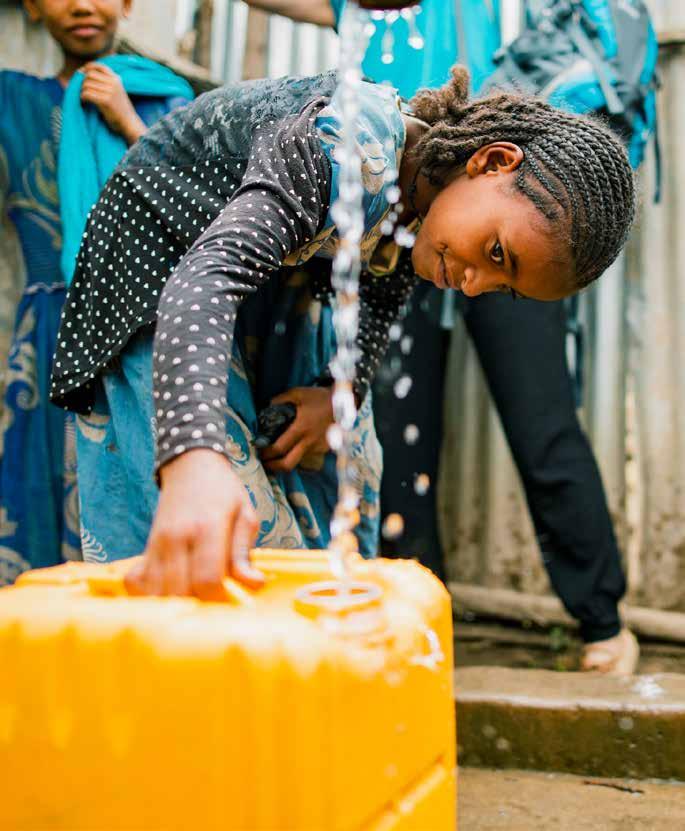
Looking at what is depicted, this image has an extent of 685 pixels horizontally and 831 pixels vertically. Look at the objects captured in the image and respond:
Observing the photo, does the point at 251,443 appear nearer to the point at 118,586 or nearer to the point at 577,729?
the point at 118,586

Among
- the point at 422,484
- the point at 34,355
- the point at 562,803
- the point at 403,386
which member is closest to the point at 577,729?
the point at 562,803

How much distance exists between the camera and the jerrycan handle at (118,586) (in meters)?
0.88

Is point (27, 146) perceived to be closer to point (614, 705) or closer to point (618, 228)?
point (618, 228)

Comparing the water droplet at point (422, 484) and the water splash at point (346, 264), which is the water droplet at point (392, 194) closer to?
the water splash at point (346, 264)

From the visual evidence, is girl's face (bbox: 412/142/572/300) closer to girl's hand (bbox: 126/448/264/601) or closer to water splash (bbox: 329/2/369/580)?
water splash (bbox: 329/2/369/580)

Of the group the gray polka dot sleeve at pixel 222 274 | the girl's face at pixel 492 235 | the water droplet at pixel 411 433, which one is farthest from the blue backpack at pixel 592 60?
the gray polka dot sleeve at pixel 222 274

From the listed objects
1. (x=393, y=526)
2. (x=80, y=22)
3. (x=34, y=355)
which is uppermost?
(x=80, y=22)

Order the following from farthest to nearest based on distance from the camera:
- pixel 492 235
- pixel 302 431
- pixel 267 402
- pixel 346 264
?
pixel 267 402
pixel 302 431
pixel 346 264
pixel 492 235

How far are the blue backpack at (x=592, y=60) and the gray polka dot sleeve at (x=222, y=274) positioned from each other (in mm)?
1300

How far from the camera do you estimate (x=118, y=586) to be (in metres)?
0.95

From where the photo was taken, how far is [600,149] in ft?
4.43

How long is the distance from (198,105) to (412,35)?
1258 mm

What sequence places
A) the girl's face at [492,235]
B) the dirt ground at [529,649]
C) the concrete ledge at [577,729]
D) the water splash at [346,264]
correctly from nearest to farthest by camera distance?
the water splash at [346,264] → the girl's face at [492,235] → the concrete ledge at [577,729] → the dirt ground at [529,649]

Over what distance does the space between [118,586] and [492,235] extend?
28.9 inches
